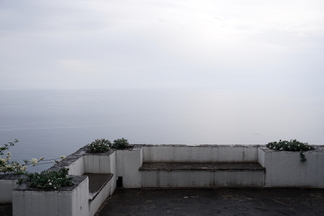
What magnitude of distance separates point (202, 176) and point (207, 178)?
176mm

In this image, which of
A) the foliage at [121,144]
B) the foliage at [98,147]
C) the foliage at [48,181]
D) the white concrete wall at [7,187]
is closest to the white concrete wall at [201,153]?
the foliage at [121,144]

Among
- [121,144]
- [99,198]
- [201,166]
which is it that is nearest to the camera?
[99,198]

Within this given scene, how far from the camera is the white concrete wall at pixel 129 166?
9.52m

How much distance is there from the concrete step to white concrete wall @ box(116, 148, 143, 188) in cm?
21

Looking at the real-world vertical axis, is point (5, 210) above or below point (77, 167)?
below

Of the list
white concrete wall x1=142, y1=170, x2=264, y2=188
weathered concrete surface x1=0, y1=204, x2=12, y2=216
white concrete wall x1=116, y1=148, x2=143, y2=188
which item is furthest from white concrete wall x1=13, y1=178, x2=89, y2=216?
white concrete wall x1=142, y1=170, x2=264, y2=188

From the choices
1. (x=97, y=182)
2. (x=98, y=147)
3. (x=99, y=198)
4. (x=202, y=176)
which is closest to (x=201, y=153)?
(x=202, y=176)

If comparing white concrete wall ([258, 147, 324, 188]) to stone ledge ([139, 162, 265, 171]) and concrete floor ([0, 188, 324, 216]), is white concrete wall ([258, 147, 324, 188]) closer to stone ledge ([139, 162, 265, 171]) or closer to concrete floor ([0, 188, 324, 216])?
concrete floor ([0, 188, 324, 216])

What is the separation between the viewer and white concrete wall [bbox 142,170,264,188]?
9.34 meters

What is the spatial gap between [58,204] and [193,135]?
84.1 metres

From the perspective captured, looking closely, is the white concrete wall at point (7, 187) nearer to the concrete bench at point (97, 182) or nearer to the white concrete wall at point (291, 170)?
the concrete bench at point (97, 182)

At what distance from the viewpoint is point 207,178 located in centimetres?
936

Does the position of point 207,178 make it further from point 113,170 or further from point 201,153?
point 113,170

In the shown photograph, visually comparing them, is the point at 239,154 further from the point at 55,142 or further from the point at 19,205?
the point at 55,142
